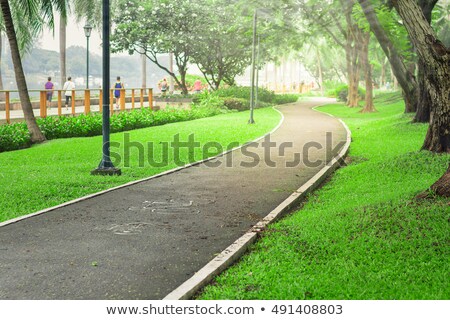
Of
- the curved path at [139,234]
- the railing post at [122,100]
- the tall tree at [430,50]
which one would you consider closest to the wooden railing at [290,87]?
the railing post at [122,100]

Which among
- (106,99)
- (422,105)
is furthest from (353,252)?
(422,105)

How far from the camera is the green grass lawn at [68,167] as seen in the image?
33.5ft

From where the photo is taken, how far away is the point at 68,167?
1373 centimetres

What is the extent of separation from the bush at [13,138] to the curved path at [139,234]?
7.30 metres

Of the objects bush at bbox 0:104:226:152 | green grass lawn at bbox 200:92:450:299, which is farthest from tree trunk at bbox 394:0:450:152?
bush at bbox 0:104:226:152

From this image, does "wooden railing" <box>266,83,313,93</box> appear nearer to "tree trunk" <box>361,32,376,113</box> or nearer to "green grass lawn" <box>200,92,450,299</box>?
"tree trunk" <box>361,32,376,113</box>

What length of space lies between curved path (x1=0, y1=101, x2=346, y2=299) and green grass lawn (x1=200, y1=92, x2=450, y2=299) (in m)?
0.55

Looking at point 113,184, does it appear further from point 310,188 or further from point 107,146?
point 310,188

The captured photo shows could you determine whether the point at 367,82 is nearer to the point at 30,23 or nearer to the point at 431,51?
the point at 30,23

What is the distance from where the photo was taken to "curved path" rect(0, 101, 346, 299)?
19.5ft

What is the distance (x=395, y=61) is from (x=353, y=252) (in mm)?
18881

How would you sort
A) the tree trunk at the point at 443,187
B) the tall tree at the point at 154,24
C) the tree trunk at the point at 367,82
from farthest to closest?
1. the tall tree at the point at 154,24
2. the tree trunk at the point at 367,82
3. the tree trunk at the point at 443,187

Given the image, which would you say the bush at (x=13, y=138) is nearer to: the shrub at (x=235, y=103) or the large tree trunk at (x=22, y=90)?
the large tree trunk at (x=22, y=90)

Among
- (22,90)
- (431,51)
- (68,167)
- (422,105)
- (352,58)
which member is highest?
(352,58)
